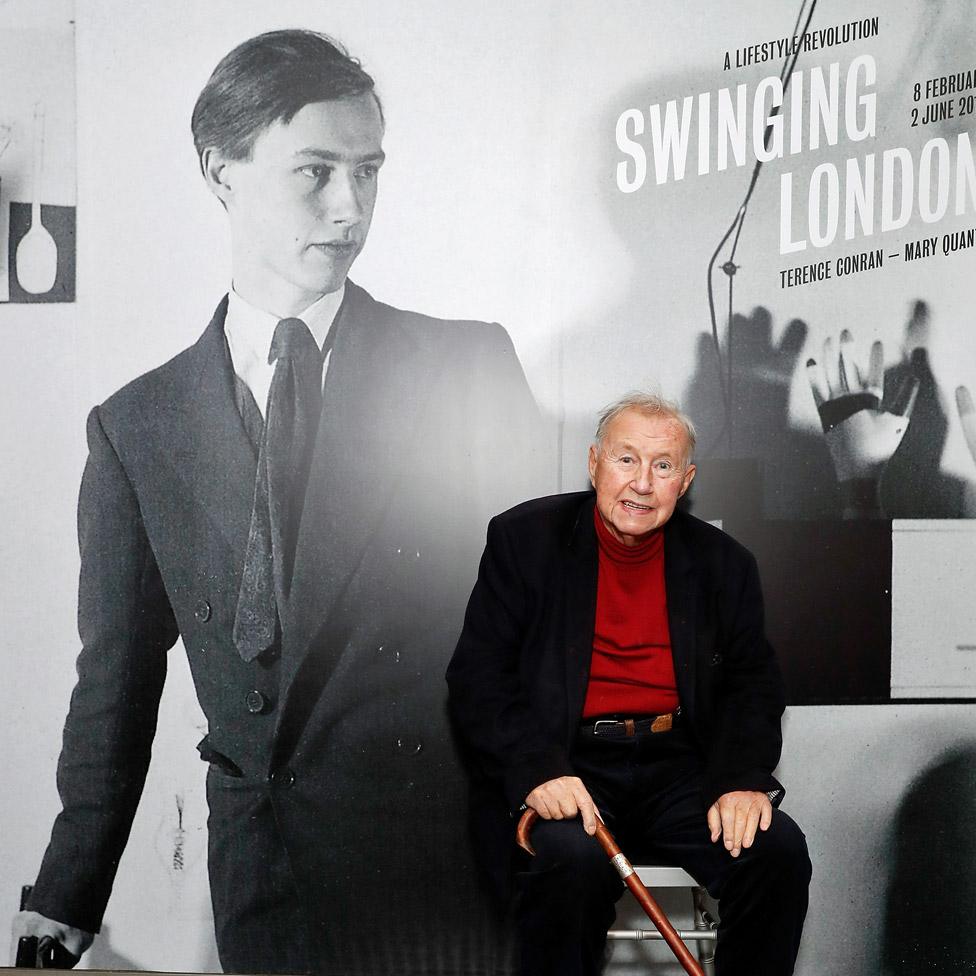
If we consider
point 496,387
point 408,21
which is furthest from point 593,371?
point 408,21

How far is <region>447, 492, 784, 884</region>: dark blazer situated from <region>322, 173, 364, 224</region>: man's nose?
0.73m

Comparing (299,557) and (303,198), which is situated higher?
(303,198)

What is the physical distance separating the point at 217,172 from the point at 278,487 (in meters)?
0.68

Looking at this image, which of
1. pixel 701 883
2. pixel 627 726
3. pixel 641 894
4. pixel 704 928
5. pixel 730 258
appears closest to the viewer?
pixel 641 894

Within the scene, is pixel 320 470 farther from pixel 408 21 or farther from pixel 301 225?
pixel 408 21

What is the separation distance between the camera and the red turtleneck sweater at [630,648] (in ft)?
6.29

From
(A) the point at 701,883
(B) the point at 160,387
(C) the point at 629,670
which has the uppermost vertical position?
(B) the point at 160,387

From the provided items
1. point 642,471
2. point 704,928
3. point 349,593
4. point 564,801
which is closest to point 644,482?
point 642,471

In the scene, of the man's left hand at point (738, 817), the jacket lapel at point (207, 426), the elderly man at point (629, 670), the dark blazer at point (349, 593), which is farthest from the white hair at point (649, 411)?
the jacket lapel at point (207, 426)

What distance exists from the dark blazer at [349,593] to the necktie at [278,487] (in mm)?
25

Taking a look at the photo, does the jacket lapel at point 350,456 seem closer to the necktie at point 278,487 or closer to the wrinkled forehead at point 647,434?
the necktie at point 278,487

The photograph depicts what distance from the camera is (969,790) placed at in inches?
87.0

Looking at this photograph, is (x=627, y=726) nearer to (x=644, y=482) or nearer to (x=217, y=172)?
(x=644, y=482)

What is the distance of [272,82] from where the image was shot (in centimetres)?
217
